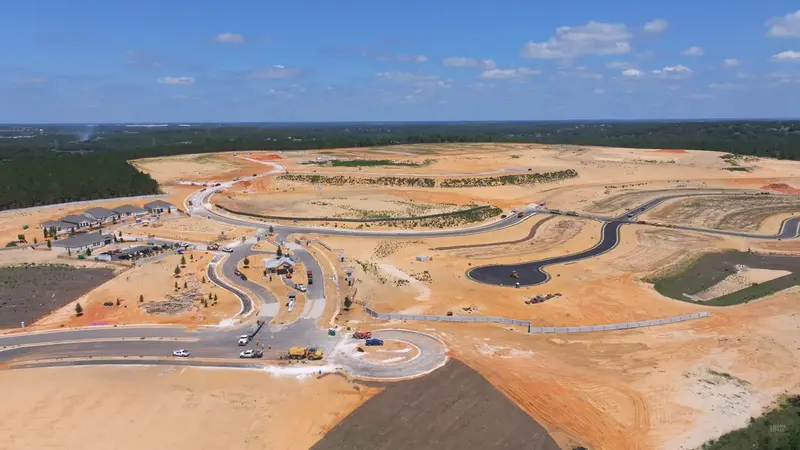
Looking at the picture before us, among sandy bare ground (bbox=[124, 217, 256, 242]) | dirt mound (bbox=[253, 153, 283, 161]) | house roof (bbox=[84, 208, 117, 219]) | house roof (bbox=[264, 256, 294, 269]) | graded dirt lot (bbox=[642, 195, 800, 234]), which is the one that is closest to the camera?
house roof (bbox=[264, 256, 294, 269])

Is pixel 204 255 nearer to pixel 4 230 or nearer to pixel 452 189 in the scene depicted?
pixel 4 230

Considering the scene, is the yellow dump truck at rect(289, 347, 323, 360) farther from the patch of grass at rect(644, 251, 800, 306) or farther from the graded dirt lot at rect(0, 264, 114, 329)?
the patch of grass at rect(644, 251, 800, 306)

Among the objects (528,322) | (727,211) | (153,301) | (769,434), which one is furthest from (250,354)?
(727,211)

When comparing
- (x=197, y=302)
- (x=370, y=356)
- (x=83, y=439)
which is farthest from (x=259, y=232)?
(x=83, y=439)

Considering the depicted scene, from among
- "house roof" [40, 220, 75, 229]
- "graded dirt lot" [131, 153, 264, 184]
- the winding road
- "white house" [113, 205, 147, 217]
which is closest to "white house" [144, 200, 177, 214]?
"white house" [113, 205, 147, 217]

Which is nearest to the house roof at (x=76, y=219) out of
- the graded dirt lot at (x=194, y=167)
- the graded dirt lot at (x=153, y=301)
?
the graded dirt lot at (x=153, y=301)

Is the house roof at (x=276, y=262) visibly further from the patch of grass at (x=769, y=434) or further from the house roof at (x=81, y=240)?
the patch of grass at (x=769, y=434)
